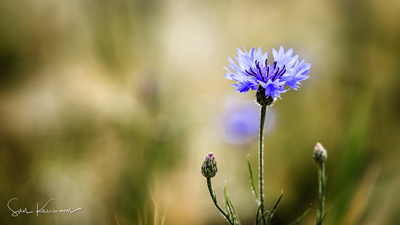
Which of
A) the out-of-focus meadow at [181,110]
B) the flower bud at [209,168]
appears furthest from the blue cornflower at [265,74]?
the out-of-focus meadow at [181,110]

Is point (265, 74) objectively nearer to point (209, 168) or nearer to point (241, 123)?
point (209, 168)

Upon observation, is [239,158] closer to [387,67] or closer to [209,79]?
[209,79]

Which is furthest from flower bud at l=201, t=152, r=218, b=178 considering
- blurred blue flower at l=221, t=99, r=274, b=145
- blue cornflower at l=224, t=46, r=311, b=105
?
blurred blue flower at l=221, t=99, r=274, b=145

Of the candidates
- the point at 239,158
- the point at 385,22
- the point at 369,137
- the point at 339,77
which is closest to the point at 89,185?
the point at 239,158

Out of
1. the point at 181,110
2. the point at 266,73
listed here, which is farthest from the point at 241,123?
the point at 266,73

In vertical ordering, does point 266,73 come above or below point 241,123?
above

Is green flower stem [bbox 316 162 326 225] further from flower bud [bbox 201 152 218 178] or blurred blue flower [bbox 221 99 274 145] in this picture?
blurred blue flower [bbox 221 99 274 145]
